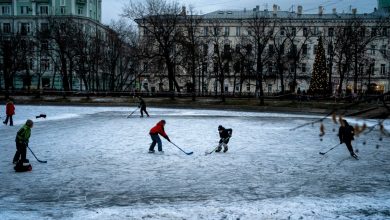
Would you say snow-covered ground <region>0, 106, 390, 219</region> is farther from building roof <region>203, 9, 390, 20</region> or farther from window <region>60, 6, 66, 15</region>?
building roof <region>203, 9, 390, 20</region>

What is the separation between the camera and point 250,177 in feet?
39.2

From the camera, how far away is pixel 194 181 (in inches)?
451

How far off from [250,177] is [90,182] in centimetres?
474

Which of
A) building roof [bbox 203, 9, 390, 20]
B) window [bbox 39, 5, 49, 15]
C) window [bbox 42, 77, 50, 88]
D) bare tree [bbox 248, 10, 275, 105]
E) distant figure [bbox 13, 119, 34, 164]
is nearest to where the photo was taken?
distant figure [bbox 13, 119, 34, 164]

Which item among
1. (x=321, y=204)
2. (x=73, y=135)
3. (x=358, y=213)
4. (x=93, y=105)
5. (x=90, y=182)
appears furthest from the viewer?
(x=93, y=105)

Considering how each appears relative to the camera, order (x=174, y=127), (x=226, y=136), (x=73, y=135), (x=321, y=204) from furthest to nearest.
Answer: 1. (x=174, y=127)
2. (x=73, y=135)
3. (x=226, y=136)
4. (x=321, y=204)

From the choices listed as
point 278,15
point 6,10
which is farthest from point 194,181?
point 6,10

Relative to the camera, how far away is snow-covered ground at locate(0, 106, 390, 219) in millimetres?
8891

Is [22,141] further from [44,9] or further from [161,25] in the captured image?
[44,9]

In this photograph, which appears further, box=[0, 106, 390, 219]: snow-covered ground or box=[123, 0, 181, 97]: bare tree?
box=[123, 0, 181, 97]: bare tree

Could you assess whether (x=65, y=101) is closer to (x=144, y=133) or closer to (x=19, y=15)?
(x=144, y=133)

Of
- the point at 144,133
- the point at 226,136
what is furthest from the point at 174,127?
the point at 226,136

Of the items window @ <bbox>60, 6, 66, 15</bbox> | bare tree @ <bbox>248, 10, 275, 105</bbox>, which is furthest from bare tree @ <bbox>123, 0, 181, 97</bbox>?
window @ <bbox>60, 6, 66, 15</bbox>

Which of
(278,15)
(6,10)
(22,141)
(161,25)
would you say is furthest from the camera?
(278,15)
